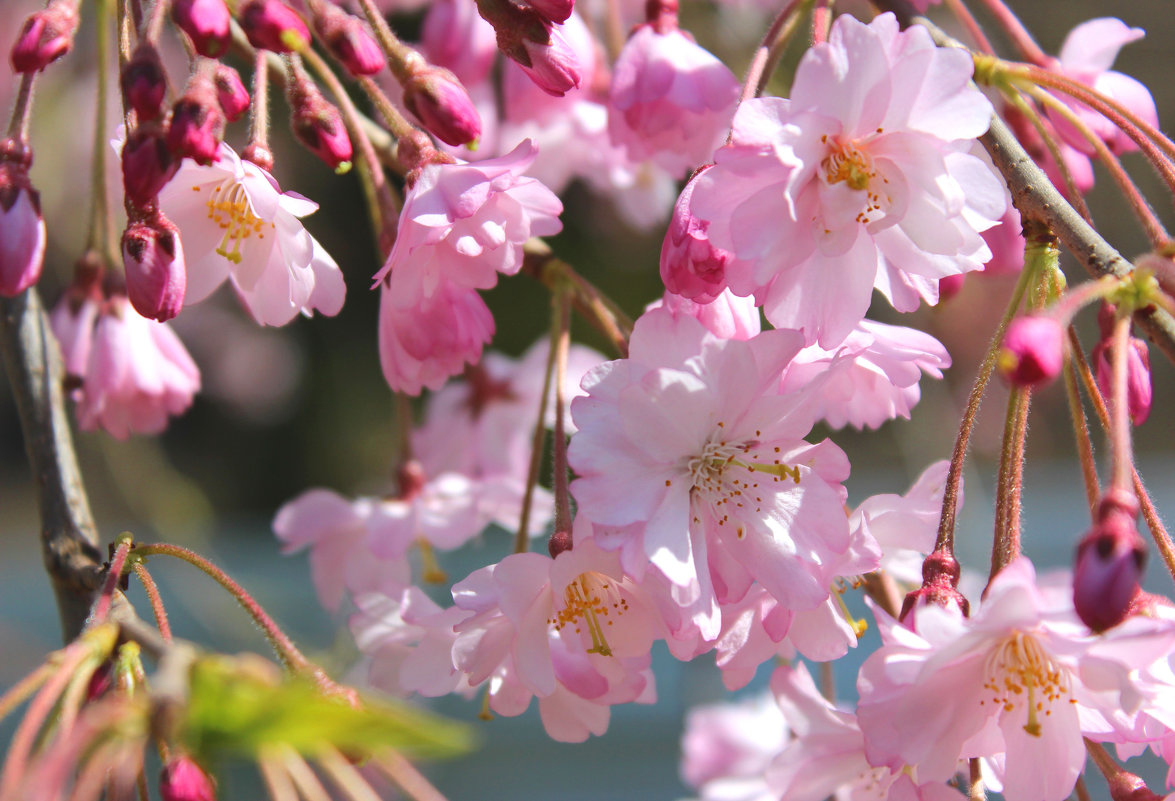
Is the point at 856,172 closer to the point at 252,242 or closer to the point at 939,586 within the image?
the point at 939,586

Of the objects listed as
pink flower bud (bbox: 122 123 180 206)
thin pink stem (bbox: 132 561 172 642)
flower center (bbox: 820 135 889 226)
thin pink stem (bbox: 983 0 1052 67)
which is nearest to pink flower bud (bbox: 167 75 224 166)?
pink flower bud (bbox: 122 123 180 206)

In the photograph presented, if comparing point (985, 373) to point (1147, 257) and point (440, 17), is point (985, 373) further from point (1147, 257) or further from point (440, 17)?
point (440, 17)

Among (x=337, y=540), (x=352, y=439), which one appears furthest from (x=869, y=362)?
(x=352, y=439)

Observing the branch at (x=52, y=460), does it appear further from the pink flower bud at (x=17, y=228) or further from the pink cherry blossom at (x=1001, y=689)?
the pink cherry blossom at (x=1001, y=689)

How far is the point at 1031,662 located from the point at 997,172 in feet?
0.90

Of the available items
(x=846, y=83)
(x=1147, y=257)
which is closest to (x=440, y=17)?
(x=846, y=83)

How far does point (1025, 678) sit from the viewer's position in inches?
21.5

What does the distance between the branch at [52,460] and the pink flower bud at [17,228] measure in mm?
148

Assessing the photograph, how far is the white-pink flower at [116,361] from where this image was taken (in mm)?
853

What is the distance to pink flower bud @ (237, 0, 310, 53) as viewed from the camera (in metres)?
0.53

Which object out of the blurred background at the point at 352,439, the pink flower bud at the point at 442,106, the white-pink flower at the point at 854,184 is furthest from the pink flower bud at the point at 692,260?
the blurred background at the point at 352,439

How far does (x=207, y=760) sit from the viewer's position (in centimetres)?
35

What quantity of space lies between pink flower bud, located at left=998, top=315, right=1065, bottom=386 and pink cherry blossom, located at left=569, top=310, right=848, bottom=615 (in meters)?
0.16

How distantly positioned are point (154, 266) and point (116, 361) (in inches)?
12.3
